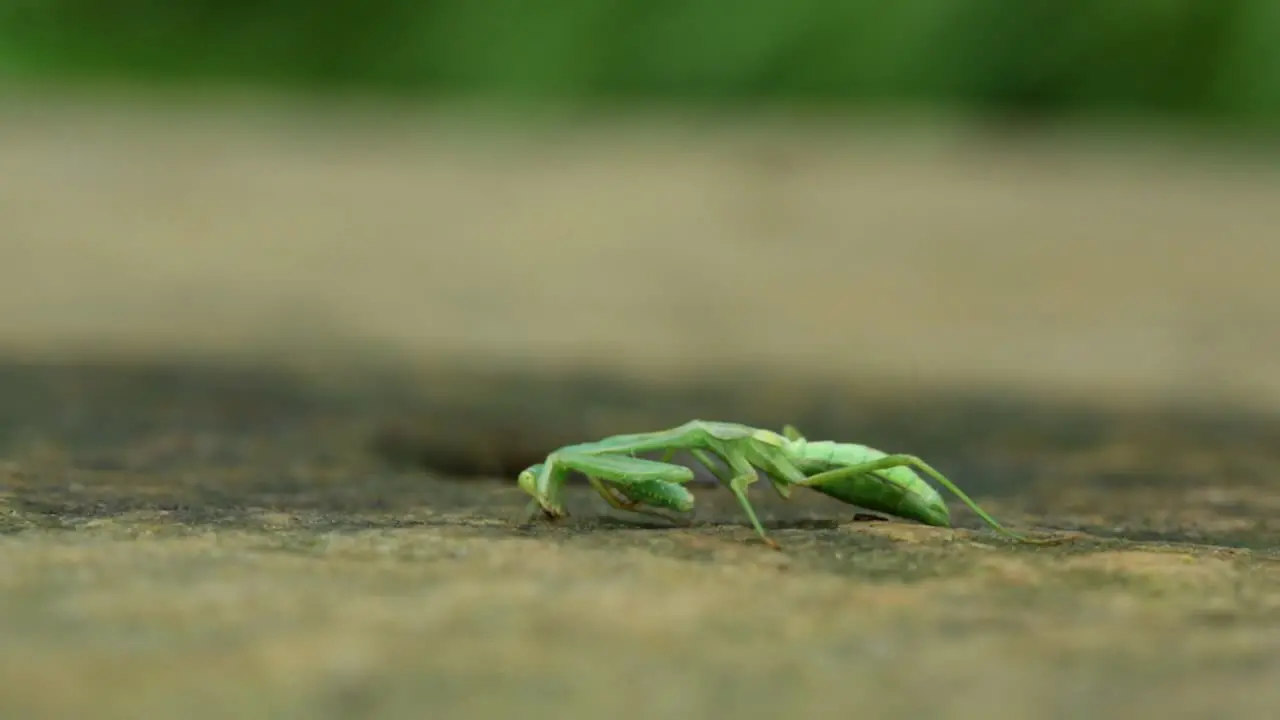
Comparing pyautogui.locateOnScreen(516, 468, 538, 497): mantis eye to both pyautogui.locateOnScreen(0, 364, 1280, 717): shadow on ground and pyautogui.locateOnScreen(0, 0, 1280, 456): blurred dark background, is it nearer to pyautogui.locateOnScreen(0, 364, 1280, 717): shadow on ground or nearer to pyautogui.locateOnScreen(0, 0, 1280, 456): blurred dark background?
pyautogui.locateOnScreen(0, 364, 1280, 717): shadow on ground

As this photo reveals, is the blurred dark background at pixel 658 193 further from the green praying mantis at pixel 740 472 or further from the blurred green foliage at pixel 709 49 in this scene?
the green praying mantis at pixel 740 472

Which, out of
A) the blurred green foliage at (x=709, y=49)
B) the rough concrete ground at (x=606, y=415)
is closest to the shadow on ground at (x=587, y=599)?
the rough concrete ground at (x=606, y=415)

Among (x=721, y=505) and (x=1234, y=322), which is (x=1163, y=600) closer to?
(x=721, y=505)

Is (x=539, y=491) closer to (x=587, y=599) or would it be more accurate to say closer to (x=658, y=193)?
(x=587, y=599)

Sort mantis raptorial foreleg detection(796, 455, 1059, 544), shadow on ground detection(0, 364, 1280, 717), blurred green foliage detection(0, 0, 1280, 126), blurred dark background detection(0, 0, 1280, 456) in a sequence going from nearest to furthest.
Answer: shadow on ground detection(0, 364, 1280, 717)
mantis raptorial foreleg detection(796, 455, 1059, 544)
blurred dark background detection(0, 0, 1280, 456)
blurred green foliage detection(0, 0, 1280, 126)

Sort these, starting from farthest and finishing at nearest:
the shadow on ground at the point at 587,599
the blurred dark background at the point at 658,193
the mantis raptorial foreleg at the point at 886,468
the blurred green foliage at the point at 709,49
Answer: the blurred green foliage at the point at 709,49, the blurred dark background at the point at 658,193, the mantis raptorial foreleg at the point at 886,468, the shadow on ground at the point at 587,599

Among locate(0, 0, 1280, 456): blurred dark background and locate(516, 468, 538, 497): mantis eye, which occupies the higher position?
locate(0, 0, 1280, 456): blurred dark background

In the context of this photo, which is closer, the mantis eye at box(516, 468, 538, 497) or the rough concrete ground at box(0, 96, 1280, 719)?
the rough concrete ground at box(0, 96, 1280, 719)

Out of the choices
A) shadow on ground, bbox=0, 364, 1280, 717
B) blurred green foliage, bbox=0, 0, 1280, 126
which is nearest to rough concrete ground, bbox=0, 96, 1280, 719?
shadow on ground, bbox=0, 364, 1280, 717
